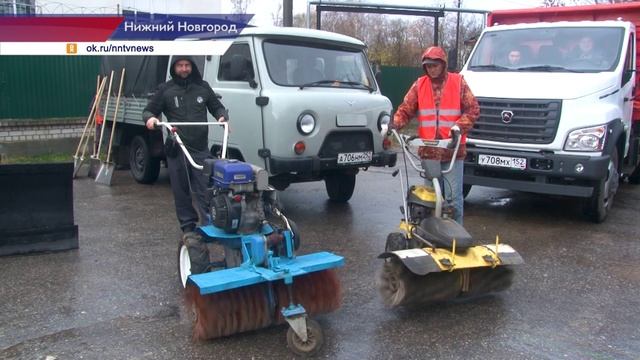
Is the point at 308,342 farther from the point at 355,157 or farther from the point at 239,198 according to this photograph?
the point at 355,157

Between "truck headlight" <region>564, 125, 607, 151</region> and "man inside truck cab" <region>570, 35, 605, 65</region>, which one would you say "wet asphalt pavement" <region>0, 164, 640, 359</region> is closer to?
"truck headlight" <region>564, 125, 607, 151</region>

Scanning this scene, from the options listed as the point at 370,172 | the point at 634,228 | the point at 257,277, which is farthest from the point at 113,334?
the point at 370,172

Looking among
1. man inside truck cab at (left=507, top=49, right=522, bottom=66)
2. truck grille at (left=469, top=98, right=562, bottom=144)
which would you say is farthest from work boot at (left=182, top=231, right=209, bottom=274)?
man inside truck cab at (left=507, top=49, right=522, bottom=66)

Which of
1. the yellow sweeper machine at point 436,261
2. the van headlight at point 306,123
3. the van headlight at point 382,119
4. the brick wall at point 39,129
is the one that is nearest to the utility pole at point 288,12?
the brick wall at point 39,129

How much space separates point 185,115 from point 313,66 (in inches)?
91.7

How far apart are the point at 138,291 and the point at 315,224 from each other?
2749 millimetres

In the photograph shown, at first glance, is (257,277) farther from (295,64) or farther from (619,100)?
(619,100)

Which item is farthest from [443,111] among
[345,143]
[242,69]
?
[242,69]

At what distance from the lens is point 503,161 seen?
283 inches

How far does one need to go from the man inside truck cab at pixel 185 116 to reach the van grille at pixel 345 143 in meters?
1.76

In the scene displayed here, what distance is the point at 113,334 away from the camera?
4109 millimetres

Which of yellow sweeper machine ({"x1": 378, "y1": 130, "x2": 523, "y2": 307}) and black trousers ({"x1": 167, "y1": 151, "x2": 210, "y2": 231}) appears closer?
yellow sweeper machine ({"x1": 378, "y1": 130, "x2": 523, "y2": 307})

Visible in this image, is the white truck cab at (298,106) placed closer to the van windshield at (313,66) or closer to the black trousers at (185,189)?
the van windshield at (313,66)

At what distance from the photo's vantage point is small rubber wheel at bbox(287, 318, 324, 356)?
3744 mm
